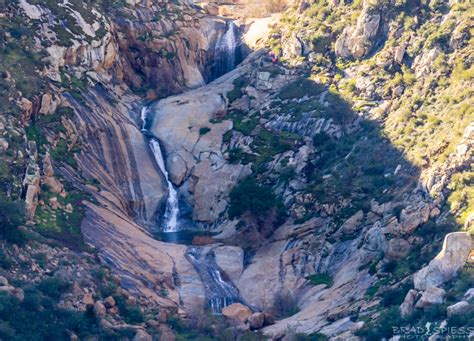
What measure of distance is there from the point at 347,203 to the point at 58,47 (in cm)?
2858

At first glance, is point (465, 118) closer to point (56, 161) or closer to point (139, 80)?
point (56, 161)

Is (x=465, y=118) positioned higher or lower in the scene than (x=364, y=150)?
higher

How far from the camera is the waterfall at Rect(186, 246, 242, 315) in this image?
178 ft

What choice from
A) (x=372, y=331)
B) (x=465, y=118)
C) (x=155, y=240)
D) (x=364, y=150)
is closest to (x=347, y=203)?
(x=364, y=150)

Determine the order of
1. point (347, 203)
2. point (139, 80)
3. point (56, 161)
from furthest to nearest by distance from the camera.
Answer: point (139, 80)
point (56, 161)
point (347, 203)

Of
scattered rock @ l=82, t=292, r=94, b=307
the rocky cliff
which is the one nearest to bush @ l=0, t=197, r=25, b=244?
the rocky cliff

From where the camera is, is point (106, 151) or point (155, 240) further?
point (106, 151)

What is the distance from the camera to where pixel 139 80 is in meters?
81.6

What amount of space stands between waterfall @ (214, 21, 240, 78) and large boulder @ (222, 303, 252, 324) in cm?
3926

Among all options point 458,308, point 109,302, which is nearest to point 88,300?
point 109,302

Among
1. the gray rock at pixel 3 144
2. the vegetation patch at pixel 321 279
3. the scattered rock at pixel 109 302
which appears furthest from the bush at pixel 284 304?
the gray rock at pixel 3 144

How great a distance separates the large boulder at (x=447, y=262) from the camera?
41250mm

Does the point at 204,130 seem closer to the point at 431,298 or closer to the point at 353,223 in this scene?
the point at 353,223
